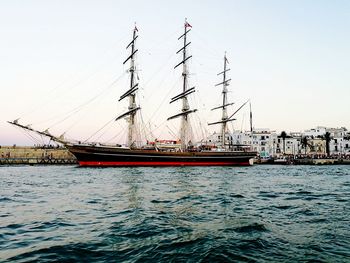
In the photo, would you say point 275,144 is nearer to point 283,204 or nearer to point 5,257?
point 283,204

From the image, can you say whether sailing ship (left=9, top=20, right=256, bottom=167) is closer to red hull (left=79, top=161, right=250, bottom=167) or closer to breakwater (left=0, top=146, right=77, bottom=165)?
red hull (left=79, top=161, right=250, bottom=167)

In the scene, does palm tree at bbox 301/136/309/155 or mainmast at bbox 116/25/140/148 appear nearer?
mainmast at bbox 116/25/140/148

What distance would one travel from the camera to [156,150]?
60000 millimetres

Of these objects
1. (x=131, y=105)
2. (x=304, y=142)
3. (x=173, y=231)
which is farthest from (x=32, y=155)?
(x=304, y=142)

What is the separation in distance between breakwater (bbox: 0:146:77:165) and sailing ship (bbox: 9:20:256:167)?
19.8m

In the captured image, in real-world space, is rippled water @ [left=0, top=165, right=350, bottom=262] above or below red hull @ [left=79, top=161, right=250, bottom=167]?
below

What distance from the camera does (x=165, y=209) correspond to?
44.8 ft

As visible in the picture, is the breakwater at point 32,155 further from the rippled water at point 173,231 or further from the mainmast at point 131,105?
the rippled water at point 173,231

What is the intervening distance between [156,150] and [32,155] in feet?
131

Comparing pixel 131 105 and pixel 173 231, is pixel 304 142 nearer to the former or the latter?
pixel 131 105

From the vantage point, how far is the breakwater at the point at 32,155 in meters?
70.7

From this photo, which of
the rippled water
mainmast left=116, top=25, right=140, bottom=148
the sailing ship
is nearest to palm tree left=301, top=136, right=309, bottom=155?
the sailing ship

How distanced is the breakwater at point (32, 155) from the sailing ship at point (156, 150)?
19.8 m

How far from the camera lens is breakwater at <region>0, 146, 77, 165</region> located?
7065 cm
